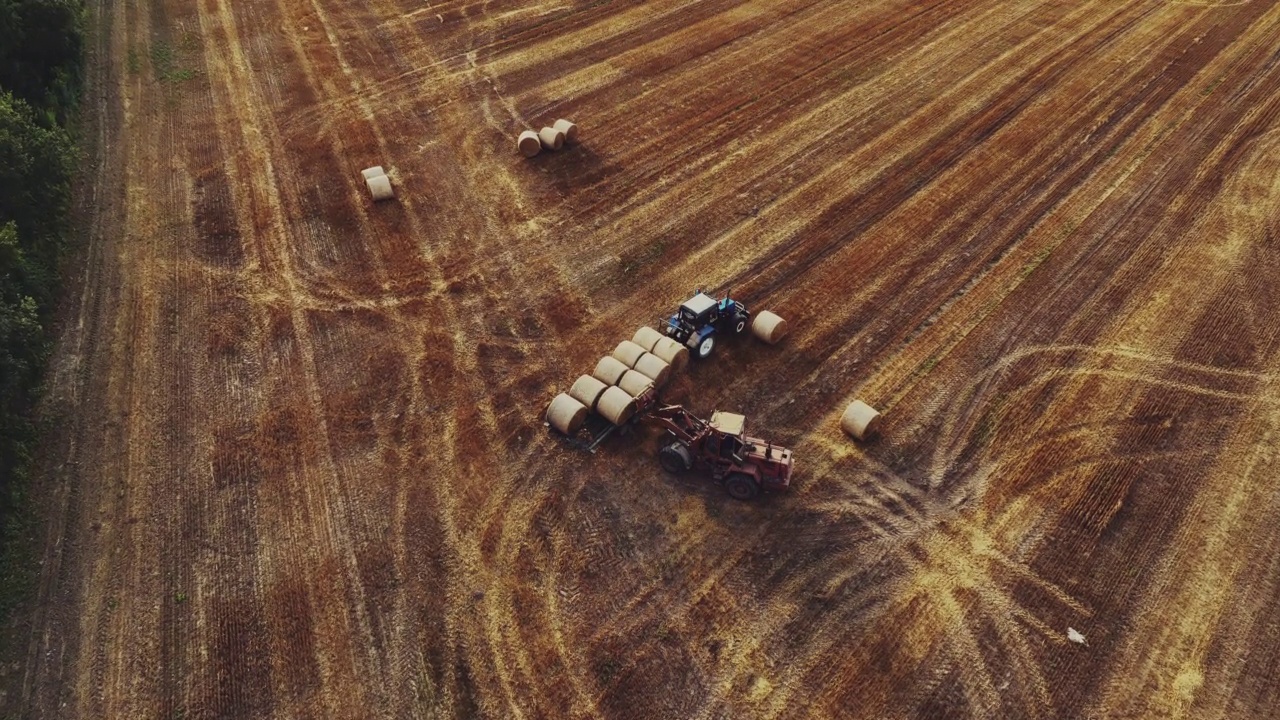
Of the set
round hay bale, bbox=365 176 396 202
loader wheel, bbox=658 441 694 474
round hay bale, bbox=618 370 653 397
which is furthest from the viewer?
round hay bale, bbox=365 176 396 202

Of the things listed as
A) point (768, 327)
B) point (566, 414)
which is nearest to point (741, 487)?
point (566, 414)

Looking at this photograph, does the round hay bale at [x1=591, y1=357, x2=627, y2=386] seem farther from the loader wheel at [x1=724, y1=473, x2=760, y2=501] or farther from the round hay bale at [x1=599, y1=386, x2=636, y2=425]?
the loader wheel at [x1=724, y1=473, x2=760, y2=501]

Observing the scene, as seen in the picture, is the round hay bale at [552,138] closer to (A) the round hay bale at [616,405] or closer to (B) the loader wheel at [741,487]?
(A) the round hay bale at [616,405]

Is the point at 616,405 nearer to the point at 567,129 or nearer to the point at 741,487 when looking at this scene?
the point at 741,487

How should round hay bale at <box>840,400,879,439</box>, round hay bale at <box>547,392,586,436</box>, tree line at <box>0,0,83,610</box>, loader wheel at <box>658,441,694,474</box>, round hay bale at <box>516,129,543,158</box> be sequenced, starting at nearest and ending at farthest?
tree line at <box>0,0,83,610</box> → loader wheel at <box>658,441,694,474</box> → round hay bale at <box>840,400,879,439</box> → round hay bale at <box>547,392,586,436</box> → round hay bale at <box>516,129,543,158</box>

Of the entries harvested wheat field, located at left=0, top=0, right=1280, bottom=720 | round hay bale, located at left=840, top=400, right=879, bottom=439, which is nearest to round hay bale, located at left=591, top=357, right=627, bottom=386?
harvested wheat field, located at left=0, top=0, right=1280, bottom=720

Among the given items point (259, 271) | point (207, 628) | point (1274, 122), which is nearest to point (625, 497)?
point (207, 628)
